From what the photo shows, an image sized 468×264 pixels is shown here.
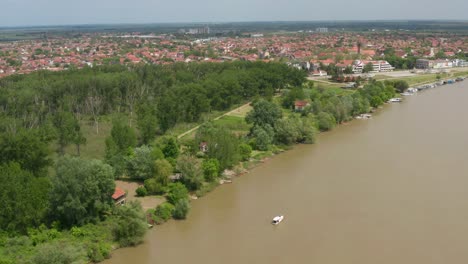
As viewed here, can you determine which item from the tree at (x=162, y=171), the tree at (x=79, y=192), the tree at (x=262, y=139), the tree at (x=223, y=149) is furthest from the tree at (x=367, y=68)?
the tree at (x=79, y=192)

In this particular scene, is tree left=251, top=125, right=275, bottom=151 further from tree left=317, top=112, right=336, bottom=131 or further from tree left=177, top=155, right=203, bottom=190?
tree left=177, top=155, right=203, bottom=190

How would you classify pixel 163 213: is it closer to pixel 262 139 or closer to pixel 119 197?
pixel 119 197

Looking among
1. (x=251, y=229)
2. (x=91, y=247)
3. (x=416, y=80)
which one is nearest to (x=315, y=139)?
(x=251, y=229)

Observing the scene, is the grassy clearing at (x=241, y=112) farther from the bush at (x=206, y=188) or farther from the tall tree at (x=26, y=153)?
the tall tree at (x=26, y=153)

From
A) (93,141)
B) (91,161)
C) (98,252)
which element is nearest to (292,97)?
(93,141)

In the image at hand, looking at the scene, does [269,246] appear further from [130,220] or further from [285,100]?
[285,100]

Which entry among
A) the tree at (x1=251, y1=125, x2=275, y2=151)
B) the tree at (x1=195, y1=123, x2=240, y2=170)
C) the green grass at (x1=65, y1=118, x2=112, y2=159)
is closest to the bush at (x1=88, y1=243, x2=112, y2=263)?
the tree at (x1=195, y1=123, x2=240, y2=170)
